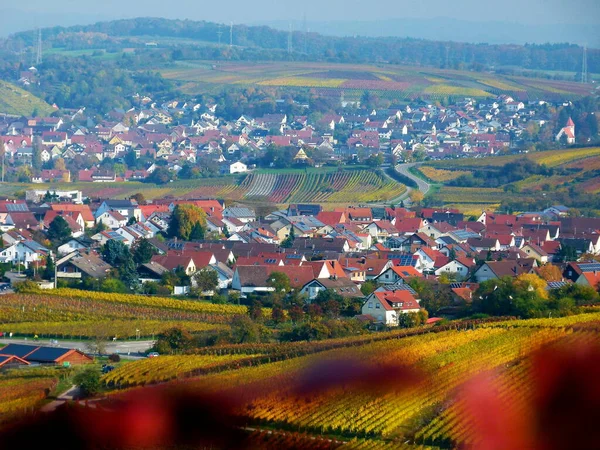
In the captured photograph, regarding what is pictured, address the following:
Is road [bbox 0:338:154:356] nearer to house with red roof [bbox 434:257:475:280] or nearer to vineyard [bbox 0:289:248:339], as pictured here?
vineyard [bbox 0:289:248:339]

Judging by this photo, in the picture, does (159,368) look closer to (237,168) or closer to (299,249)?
(299,249)

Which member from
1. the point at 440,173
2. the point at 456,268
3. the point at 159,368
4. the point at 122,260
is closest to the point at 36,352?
the point at 159,368

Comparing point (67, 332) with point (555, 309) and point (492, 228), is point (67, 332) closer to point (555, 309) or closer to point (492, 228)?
point (555, 309)

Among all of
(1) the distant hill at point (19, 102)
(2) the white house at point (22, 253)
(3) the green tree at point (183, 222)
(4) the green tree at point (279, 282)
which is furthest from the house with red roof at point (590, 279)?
(1) the distant hill at point (19, 102)

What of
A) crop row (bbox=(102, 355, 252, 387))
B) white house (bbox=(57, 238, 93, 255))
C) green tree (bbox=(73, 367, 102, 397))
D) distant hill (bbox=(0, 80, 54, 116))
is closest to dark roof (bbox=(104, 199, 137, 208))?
white house (bbox=(57, 238, 93, 255))

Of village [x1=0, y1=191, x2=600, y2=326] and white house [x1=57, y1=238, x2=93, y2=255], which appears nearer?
village [x1=0, y1=191, x2=600, y2=326]

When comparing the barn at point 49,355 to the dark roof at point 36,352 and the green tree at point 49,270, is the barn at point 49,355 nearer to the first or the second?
the dark roof at point 36,352
